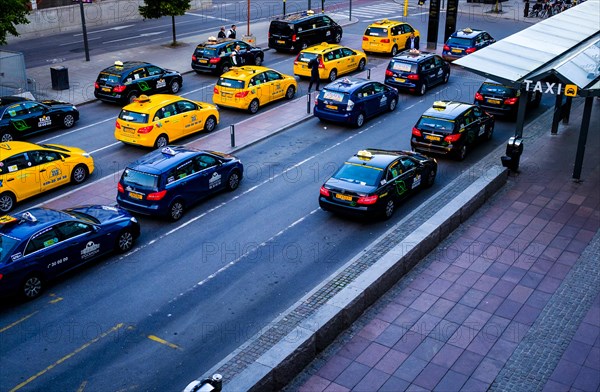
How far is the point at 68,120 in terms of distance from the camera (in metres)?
27.1

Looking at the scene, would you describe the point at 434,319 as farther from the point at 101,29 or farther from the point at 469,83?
the point at 101,29

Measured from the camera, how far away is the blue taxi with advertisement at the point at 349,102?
2667 centimetres

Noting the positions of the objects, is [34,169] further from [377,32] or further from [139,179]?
[377,32]

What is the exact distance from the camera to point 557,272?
15453 mm

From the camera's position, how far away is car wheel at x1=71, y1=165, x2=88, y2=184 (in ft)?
71.5

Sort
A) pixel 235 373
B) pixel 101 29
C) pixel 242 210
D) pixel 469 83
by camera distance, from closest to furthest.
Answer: pixel 235 373, pixel 242 210, pixel 469 83, pixel 101 29

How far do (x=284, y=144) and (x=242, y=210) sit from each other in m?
6.01

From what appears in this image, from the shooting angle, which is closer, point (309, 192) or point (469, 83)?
point (309, 192)

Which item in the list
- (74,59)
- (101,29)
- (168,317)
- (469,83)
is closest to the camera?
(168,317)

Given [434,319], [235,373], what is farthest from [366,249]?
[235,373]

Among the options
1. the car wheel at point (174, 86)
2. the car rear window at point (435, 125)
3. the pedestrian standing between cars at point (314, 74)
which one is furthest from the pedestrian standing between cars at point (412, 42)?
the car rear window at point (435, 125)

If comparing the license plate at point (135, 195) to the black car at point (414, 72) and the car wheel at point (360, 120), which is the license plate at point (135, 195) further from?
the black car at point (414, 72)

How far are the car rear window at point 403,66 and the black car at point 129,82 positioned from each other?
9.72m

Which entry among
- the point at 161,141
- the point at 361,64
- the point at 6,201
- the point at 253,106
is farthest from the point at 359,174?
the point at 361,64
